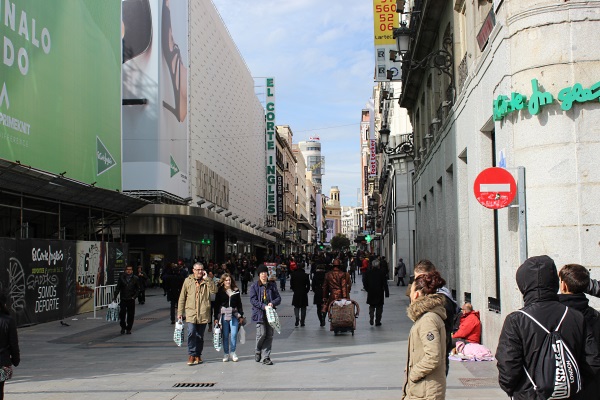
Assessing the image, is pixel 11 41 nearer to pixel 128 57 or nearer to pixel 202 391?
pixel 202 391

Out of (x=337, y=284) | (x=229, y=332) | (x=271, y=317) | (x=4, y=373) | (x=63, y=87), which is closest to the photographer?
(x=4, y=373)

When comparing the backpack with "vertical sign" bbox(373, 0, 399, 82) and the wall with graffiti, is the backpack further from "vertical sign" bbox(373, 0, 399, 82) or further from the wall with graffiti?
"vertical sign" bbox(373, 0, 399, 82)

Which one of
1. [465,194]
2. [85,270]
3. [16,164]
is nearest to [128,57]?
[85,270]

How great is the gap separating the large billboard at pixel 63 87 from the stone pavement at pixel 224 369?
20.8 ft

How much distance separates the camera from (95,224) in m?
26.0

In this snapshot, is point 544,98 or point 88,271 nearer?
point 544,98

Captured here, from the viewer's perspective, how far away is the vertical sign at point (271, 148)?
68.1 m

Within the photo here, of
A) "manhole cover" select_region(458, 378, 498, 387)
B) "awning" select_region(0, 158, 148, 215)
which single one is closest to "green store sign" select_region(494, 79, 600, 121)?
"manhole cover" select_region(458, 378, 498, 387)

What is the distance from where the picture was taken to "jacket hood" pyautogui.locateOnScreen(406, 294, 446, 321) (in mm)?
4945

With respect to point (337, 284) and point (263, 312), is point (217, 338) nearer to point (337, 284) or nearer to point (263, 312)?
point (263, 312)

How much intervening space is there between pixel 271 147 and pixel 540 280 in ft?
234

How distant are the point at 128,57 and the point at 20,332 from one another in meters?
21.3

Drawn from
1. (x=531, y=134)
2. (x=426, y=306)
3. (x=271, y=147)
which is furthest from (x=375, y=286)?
(x=271, y=147)

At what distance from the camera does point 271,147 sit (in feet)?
246
